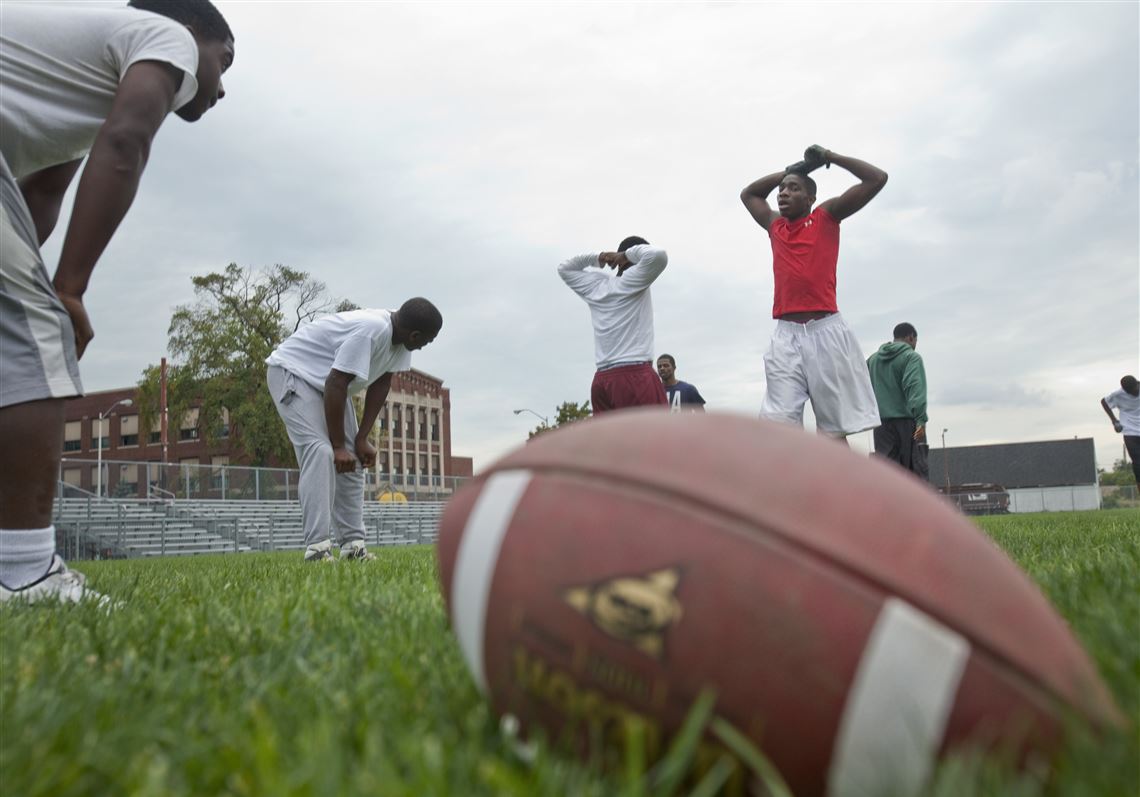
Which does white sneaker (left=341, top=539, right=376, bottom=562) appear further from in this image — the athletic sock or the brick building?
the brick building

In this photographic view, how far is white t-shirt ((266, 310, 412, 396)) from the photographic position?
22.6 ft

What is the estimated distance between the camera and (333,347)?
717 cm

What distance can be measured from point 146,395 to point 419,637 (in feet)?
153

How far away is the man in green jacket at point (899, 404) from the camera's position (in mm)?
10352

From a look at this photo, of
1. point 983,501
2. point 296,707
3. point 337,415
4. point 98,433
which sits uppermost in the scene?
point 98,433

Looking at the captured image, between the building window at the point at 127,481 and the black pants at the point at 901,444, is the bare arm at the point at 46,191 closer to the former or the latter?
the black pants at the point at 901,444

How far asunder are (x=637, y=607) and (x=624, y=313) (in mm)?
6875

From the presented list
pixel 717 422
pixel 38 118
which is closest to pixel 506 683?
pixel 717 422

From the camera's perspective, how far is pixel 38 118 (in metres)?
3.25

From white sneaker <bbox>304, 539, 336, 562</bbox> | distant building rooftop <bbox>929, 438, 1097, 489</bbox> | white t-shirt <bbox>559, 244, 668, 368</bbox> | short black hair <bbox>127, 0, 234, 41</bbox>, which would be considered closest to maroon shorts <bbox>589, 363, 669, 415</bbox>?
white t-shirt <bbox>559, 244, 668, 368</bbox>

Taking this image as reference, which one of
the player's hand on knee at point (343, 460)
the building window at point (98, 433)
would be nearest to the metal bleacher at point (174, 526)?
the player's hand on knee at point (343, 460)

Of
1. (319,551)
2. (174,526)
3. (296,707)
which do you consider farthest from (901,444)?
(174,526)

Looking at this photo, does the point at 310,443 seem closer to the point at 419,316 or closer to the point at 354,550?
the point at 354,550

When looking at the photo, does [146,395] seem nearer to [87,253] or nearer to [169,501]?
[169,501]
